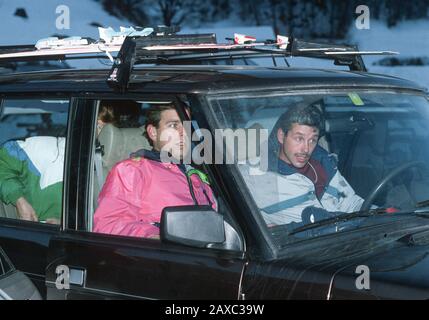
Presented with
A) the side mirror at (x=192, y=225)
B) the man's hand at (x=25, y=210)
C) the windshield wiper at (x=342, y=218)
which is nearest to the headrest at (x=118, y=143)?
the man's hand at (x=25, y=210)

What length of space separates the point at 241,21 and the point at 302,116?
11819 millimetres

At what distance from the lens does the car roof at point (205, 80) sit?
3463 millimetres

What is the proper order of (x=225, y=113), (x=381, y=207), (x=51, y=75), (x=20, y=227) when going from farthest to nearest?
(x=51, y=75), (x=20, y=227), (x=381, y=207), (x=225, y=113)

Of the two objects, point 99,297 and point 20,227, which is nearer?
point 99,297

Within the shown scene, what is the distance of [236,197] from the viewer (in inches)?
126

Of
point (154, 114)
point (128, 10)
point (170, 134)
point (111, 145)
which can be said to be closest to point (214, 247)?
point (170, 134)

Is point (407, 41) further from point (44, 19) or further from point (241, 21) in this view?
point (44, 19)

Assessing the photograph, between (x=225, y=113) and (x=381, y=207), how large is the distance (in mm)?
735

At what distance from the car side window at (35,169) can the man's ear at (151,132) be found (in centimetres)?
35

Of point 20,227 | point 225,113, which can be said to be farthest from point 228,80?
point 20,227

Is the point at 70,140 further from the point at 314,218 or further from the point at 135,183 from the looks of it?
the point at 314,218
